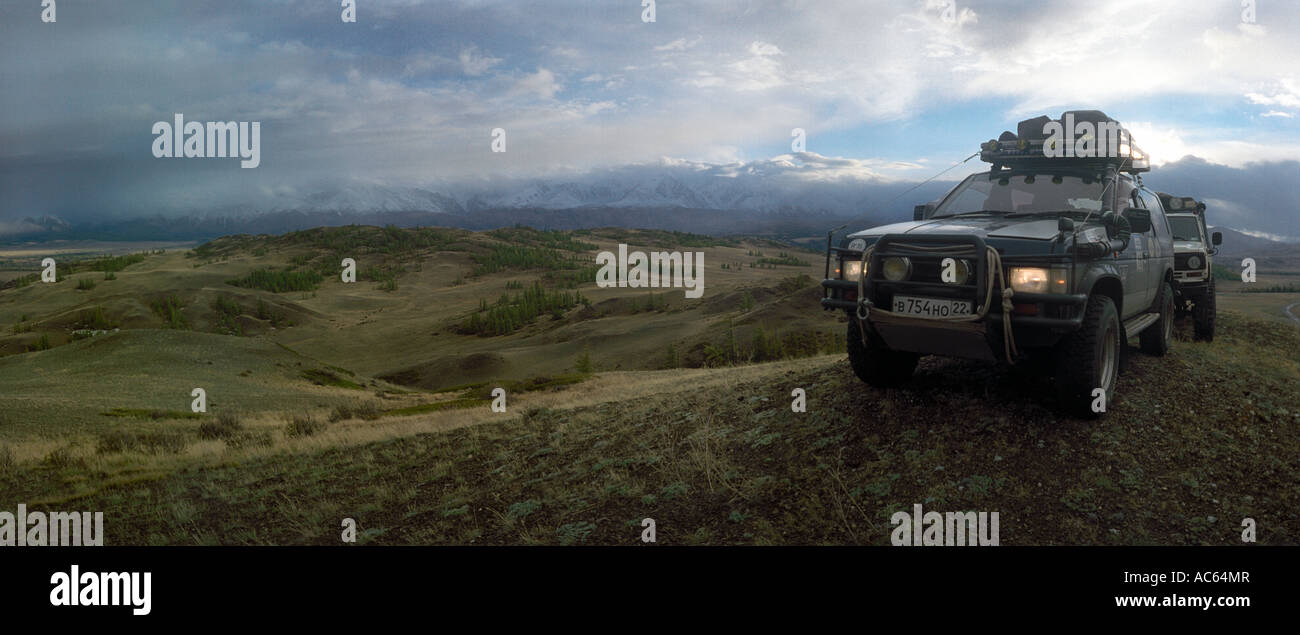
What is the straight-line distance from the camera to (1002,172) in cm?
Result: 862

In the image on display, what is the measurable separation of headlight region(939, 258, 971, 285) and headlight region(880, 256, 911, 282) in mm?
338

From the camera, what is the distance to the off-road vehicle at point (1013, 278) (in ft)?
19.5


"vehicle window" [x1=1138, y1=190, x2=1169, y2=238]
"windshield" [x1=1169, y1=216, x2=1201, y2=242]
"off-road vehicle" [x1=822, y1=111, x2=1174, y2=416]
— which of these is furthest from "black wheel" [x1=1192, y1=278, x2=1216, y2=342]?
"off-road vehicle" [x1=822, y1=111, x2=1174, y2=416]

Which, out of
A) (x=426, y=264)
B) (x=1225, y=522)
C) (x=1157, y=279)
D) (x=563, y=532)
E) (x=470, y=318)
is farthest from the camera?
(x=426, y=264)

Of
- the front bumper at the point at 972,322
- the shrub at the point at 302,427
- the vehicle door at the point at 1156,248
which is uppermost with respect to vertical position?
the vehicle door at the point at 1156,248

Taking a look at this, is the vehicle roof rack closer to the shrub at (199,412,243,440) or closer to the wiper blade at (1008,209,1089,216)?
the wiper blade at (1008,209,1089,216)

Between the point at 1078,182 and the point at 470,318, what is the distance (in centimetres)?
5504

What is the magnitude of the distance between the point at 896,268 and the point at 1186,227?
12.9 meters

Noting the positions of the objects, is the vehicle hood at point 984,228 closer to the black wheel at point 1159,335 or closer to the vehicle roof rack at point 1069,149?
the vehicle roof rack at point 1069,149

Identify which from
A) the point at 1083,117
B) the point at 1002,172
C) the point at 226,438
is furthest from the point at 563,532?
the point at 226,438

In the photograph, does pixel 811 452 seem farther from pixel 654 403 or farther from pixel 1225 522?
pixel 654 403

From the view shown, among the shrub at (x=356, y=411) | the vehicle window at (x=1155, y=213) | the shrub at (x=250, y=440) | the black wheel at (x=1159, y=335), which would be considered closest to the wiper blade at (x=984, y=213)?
the vehicle window at (x=1155, y=213)

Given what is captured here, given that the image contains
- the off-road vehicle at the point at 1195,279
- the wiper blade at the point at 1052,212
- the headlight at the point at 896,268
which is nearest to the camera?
the headlight at the point at 896,268

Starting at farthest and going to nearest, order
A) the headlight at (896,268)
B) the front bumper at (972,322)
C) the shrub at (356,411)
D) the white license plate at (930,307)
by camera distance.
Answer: the shrub at (356,411)
the headlight at (896,268)
the white license plate at (930,307)
the front bumper at (972,322)
